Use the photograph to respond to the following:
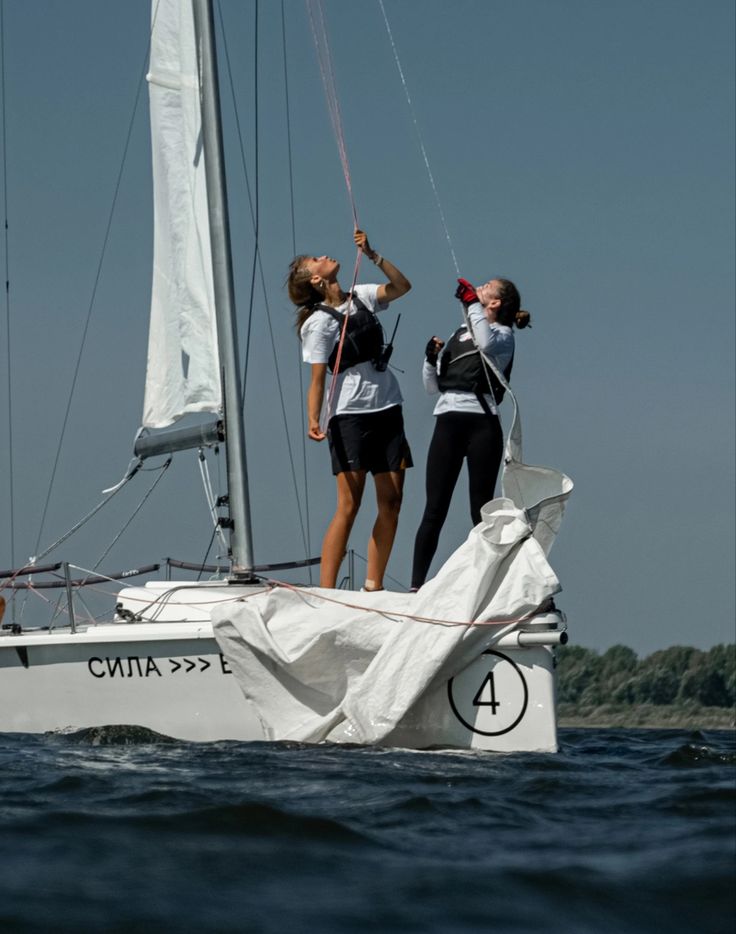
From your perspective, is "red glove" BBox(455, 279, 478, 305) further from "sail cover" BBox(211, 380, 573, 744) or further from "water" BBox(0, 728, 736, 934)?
"water" BBox(0, 728, 736, 934)

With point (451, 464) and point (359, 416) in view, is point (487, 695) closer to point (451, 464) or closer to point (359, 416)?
point (451, 464)

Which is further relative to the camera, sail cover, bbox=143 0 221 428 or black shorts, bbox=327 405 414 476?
sail cover, bbox=143 0 221 428

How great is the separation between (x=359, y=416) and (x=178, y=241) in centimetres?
250

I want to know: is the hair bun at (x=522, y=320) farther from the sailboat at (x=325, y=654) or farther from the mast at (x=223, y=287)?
the mast at (x=223, y=287)

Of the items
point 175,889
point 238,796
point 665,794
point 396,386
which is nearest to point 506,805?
point 665,794

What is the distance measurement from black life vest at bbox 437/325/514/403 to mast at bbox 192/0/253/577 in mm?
1795

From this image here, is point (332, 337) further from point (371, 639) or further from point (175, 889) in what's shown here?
point (175, 889)

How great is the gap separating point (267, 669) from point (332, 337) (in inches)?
78.2

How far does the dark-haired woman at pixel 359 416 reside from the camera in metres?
7.88

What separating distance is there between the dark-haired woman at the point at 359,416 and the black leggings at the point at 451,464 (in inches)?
11.2

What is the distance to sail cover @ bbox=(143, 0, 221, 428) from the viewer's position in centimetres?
951

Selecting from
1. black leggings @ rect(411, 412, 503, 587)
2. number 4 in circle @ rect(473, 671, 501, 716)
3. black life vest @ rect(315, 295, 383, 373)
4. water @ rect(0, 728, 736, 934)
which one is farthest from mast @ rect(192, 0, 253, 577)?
water @ rect(0, 728, 736, 934)

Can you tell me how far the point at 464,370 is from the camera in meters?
7.73

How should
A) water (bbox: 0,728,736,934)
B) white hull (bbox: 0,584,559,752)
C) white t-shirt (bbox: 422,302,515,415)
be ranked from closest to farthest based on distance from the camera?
water (bbox: 0,728,736,934)
white hull (bbox: 0,584,559,752)
white t-shirt (bbox: 422,302,515,415)
